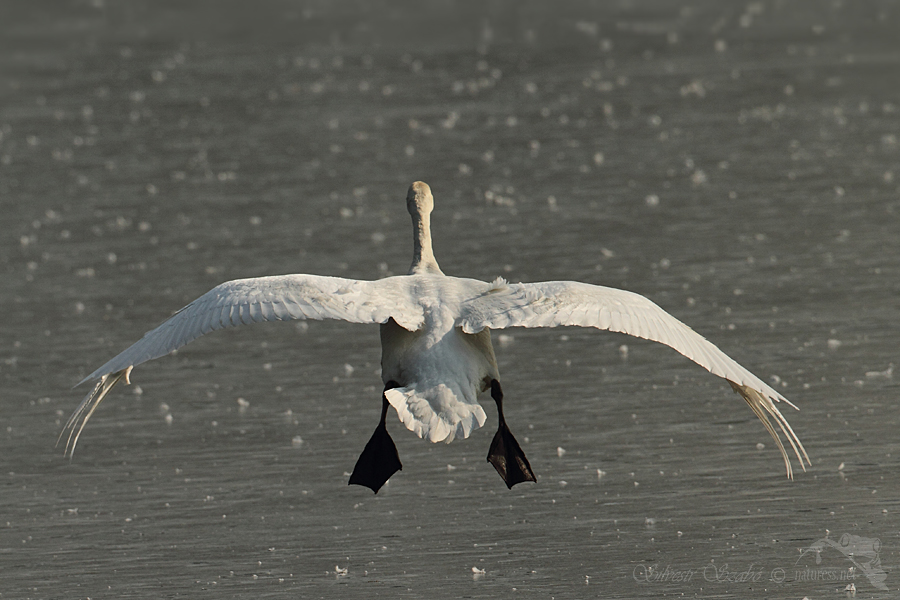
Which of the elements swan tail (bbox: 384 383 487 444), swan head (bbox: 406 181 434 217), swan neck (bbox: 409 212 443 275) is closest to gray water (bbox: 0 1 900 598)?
swan tail (bbox: 384 383 487 444)

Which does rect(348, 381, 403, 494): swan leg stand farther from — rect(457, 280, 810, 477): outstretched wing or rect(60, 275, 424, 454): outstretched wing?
rect(457, 280, 810, 477): outstretched wing

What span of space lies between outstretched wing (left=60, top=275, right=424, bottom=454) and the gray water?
3.78ft

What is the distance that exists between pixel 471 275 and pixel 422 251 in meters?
3.68

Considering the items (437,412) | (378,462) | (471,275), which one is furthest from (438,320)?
(471,275)

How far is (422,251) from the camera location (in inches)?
341

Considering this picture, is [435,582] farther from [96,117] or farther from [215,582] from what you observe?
[96,117]

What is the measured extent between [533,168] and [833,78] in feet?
18.0

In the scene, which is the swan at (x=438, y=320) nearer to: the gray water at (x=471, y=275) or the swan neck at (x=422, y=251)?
the gray water at (x=471, y=275)

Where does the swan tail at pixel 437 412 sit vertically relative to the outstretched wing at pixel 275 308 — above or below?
below

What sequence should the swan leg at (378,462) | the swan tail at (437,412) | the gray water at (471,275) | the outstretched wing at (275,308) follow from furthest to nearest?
1. the swan leg at (378,462)
2. the gray water at (471,275)
3. the outstretched wing at (275,308)
4. the swan tail at (437,412)

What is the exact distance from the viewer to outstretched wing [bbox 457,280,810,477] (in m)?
6.64

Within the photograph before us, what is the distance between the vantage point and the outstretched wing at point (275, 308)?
672 centimetres

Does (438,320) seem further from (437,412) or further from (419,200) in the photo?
(419,200)

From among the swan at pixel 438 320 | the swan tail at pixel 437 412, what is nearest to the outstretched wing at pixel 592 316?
the swan at pixel 438 320
